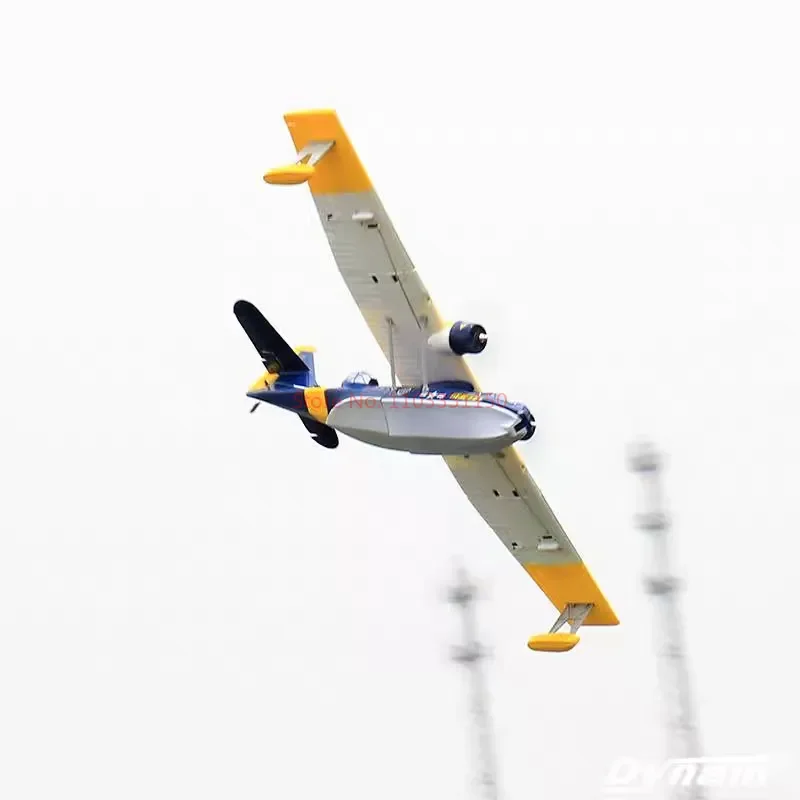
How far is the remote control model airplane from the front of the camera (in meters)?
52.0

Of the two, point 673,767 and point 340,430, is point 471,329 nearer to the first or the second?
point 340,430

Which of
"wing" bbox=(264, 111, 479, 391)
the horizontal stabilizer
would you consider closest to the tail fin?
the horizontal stabilizer

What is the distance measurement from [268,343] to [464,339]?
5678 millimetres

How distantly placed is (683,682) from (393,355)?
8.80m

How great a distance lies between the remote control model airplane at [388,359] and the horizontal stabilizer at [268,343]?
0.07ft

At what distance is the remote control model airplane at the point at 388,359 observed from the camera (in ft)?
171

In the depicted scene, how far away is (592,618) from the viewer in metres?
60.8

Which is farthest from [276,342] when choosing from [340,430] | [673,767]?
[673,767]

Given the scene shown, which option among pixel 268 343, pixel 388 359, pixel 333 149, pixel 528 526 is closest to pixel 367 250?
pixel 333 149

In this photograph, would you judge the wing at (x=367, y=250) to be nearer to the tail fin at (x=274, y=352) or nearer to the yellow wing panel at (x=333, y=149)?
the yellow wing panel at (x=333, y=149)

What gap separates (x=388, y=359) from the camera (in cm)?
5438

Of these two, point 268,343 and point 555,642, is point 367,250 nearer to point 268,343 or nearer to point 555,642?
point 268,343

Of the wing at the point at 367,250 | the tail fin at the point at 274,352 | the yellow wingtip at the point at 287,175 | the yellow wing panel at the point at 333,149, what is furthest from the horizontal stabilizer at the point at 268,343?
the yellow wingtip at the point at 287,175

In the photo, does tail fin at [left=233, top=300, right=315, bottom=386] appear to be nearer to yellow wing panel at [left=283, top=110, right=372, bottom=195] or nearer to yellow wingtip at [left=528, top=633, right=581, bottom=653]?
yellow wing panel at [left=283, top=110, right=372, bottom=195]
